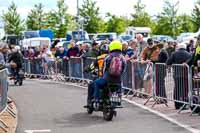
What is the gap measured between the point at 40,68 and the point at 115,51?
1886cm

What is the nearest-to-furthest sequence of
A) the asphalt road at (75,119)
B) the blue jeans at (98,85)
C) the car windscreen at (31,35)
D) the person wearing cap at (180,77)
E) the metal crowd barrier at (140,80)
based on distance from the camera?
the asphalt road at (75,119)
the blue jeans at (98,85)
the person wearing cap at (180,77)
the metal crowd barrier at (140,80)
the car windscreen at (31,35)

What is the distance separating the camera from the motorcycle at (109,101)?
1339 centimetres

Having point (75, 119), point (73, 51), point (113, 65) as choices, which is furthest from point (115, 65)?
point (73, 51)

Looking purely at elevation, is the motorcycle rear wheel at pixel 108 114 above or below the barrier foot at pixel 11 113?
above

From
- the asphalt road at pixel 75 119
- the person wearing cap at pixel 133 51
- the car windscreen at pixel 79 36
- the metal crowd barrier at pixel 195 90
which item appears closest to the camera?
the asphalt road at pixel 75 119

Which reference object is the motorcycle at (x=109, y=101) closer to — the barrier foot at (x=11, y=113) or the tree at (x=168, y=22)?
the barrier foot at (x=11, y=113)

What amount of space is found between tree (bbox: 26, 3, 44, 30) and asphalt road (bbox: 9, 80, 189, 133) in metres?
57.2

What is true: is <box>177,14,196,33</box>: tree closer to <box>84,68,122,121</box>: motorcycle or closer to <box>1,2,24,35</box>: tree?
<box>1,2,24,35</box>: tree

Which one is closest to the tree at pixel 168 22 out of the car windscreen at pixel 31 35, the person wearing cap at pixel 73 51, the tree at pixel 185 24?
the tree at pixel 185 24

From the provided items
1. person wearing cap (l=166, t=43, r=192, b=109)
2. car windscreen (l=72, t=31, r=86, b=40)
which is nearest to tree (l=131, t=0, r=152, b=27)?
car windscreen (l=72, t=31, r=86, b=40)

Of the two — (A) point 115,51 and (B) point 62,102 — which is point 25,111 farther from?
(A) point 115,51

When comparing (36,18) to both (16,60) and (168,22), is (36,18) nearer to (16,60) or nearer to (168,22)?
(168,22)

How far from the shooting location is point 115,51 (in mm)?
13664

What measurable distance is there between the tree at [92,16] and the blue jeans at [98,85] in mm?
59103
